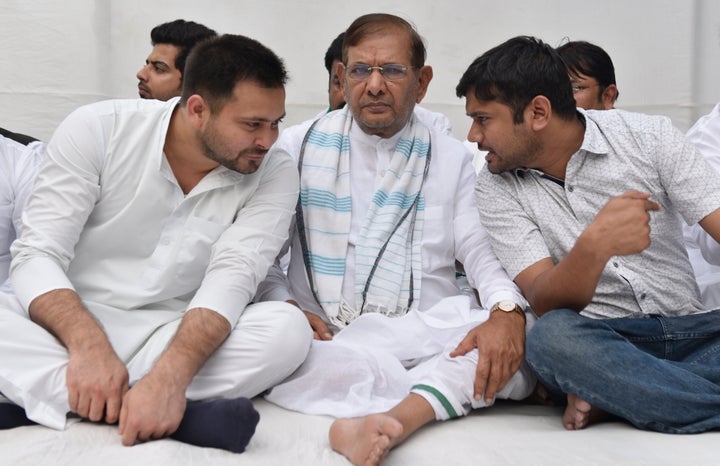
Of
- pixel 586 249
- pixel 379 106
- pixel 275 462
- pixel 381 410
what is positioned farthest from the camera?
pixel 379 106

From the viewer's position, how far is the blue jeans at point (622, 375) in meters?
2.72

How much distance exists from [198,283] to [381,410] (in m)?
0.76

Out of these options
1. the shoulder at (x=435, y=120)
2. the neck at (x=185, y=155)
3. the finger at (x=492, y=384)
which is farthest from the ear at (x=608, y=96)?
the neck at (x=185, y=155)

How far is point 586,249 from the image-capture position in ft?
8.93

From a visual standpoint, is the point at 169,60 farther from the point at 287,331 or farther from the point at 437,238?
the point at 287,331

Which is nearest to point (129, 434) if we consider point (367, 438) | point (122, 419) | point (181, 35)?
point (122, 419)

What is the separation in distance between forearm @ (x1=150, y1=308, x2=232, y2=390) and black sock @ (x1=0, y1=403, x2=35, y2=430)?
0.42 metres

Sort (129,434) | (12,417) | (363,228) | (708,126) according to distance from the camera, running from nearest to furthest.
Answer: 1. (129,434)
2. (12,417)
3. (363,228)
4. (708,126)

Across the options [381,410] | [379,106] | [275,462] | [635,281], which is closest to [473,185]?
[379,106]

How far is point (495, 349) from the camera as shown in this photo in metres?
2.94

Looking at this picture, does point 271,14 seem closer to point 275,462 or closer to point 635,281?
point 635,281

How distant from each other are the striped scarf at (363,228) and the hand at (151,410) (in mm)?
970

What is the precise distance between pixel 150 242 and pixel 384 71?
3.64 feet

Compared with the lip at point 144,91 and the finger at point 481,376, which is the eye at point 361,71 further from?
the lip at point 144,91
